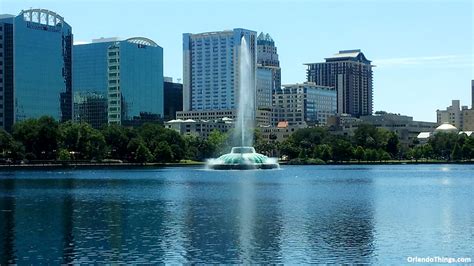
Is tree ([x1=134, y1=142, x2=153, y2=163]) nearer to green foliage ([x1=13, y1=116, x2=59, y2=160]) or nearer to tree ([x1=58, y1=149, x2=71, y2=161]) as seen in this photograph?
tree ([x1=58, y1=149, x2=71, y2=161])

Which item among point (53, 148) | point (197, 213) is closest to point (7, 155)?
point (53, 148)

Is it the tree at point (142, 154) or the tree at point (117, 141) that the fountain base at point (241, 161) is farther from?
the tree at point (117, 141)

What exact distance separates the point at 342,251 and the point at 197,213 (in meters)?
19.2

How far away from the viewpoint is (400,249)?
39094 millimetres

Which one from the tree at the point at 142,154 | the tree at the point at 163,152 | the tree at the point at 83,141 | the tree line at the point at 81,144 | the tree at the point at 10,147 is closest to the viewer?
the tree at the point at 10,147

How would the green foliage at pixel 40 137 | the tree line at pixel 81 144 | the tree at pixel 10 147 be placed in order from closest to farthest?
the tree at pixel 10 147
the tree line at pixel 81 144
the green foliage at pixel 40 137

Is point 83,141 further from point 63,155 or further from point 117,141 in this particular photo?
point 117,141

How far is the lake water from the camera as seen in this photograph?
123ft

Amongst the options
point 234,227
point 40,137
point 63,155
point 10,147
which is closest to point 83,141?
point 63,155

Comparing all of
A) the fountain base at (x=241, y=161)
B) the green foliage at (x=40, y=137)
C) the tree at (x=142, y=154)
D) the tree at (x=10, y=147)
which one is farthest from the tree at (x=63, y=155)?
the fountain base at (x=241, y=161)

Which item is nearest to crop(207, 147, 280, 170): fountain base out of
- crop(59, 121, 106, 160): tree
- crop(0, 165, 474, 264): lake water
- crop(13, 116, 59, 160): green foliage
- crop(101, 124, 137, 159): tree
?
crop(59, 121, 106, 160): tree

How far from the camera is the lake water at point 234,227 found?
3759 cm

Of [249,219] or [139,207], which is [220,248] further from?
[139,207]

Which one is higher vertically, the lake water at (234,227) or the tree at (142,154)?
the tree at (142,154)
